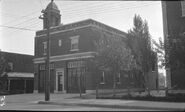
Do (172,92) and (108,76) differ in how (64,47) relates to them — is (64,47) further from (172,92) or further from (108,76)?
(172,92)

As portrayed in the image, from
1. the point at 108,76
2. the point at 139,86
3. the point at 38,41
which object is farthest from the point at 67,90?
the point at 139,86

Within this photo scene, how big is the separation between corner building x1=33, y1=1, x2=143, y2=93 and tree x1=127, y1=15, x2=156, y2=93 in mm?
2547

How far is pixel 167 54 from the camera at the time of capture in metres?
18.9

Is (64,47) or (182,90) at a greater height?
(64,47)

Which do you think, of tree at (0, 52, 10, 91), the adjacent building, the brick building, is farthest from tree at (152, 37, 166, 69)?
tree at (0, 52, 10, 91)

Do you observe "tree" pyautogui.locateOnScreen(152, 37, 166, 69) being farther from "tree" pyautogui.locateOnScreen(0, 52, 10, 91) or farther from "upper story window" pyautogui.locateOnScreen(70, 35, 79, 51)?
"tree" pyautogui.locateOnScreen(0, 52, 10, 91)

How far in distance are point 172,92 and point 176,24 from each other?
5812mm

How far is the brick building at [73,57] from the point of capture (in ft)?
96.3

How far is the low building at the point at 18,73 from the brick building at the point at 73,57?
7884mm

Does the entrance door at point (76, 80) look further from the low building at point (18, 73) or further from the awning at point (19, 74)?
the awning at point (19, 74)

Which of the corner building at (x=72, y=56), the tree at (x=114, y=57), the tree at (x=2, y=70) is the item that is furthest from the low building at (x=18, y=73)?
the tree at (x=114, y=57)

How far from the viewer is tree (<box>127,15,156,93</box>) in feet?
85.0

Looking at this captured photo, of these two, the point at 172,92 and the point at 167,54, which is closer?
the point at 167,54

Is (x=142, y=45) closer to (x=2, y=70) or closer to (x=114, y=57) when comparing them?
(x=114, y=57)
